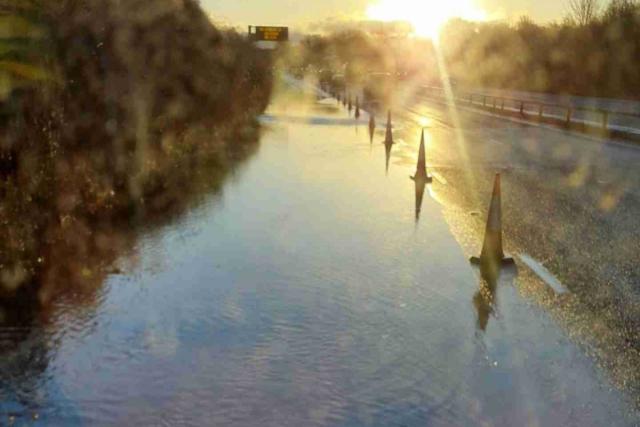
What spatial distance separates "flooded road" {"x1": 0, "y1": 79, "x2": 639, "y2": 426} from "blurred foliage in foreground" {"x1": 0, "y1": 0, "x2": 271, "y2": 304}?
862mm

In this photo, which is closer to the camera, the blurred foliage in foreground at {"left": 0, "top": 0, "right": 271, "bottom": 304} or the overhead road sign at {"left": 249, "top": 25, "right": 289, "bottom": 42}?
the blurred foliage in foreground at {"left": 0, "top": 0, "right": 271, "bottom": 304}

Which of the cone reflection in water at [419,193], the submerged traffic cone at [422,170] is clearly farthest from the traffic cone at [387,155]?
the cone reflection in water at [419,193]

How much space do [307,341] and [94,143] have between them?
846 centimetres

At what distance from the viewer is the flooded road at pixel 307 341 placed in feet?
16.2

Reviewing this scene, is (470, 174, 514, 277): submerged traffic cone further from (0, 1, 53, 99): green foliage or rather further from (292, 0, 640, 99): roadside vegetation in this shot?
(292, 0, 640, 99): roadside vegetation

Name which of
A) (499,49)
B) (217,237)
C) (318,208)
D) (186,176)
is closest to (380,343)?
(217,237)

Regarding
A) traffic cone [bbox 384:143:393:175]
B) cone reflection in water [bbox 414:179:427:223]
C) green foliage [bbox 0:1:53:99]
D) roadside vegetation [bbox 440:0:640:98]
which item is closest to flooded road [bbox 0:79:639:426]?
cone reflection in water [bbox 414:179:427:223]

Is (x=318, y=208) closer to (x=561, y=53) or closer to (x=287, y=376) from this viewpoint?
(x=287, y=376)

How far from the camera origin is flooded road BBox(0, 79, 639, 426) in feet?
16.2

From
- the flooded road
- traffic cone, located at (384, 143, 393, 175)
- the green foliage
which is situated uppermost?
the green foliage

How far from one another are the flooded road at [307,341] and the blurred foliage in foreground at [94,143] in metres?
0.86

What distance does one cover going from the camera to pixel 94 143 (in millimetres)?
13539

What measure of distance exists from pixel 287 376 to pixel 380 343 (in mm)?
980

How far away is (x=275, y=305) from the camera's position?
7094 millimetres
